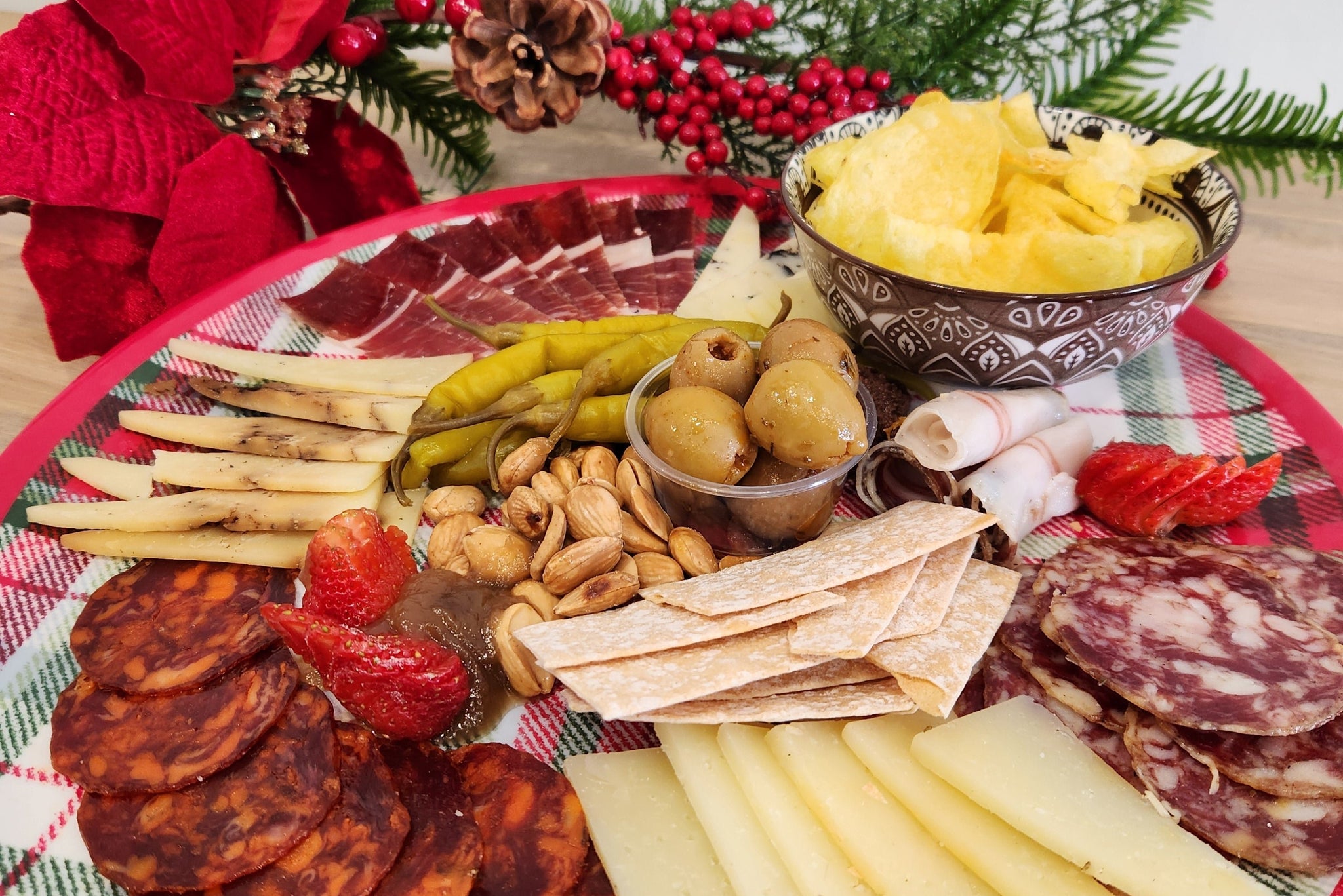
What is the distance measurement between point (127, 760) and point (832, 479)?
1218 millimetres

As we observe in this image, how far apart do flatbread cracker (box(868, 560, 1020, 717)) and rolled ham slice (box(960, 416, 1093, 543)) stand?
17cm

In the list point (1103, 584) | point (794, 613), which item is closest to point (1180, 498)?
point (1103, 584)

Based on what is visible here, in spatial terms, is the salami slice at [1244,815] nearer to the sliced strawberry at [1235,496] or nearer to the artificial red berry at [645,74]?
the sliced strawberry at [1235,496]

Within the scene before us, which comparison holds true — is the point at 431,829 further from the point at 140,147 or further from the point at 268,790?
the point at 140,147

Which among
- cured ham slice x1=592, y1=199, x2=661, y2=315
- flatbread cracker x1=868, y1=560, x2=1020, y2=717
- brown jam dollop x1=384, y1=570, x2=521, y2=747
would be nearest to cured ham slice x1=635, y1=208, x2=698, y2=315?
cured ham slice x1=592, y1=199, x2=661, y2=315

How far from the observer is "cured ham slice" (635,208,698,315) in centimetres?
228

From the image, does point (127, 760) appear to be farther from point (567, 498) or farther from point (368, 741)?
point (567, 498)

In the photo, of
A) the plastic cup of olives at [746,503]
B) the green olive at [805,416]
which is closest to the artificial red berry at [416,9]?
the plastic cup of olives at [746,503]

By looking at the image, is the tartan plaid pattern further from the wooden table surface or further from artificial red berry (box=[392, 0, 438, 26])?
artificial red berry (box=[392, 0, 438, 26])

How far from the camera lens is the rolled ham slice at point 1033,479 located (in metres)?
1.66

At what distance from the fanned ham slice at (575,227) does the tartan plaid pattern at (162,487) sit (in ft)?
1.05

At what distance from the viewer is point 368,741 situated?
1324mm

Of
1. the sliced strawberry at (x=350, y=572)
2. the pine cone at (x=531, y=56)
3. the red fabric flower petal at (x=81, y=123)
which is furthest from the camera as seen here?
the pine cone at (x=531, y=56)

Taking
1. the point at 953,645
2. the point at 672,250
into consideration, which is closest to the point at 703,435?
the point at 953,645
